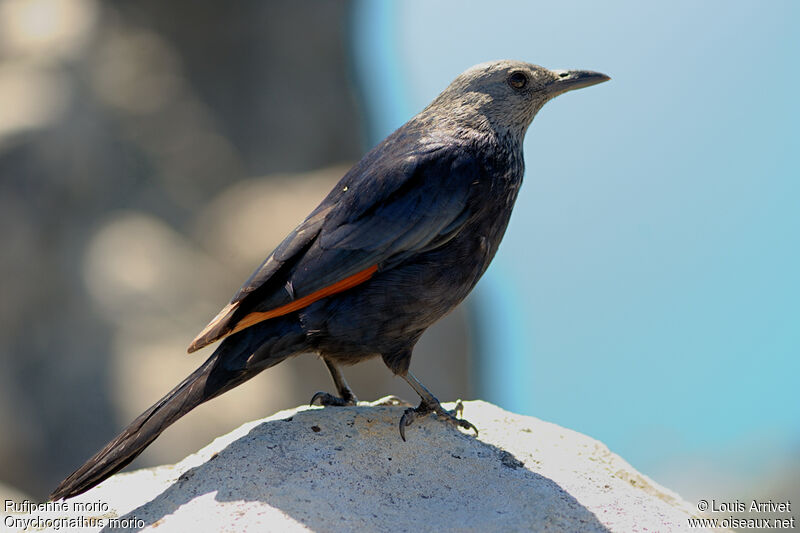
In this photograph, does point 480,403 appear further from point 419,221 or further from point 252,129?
point 252,129

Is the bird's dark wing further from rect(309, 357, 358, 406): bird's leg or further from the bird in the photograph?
rect(309, 357, 358, 406): bird's leg

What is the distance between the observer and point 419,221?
3549mm

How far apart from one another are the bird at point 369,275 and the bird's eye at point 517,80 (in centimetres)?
40

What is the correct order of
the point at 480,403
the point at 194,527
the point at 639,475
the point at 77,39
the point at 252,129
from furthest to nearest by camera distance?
the point at 252,129 < the point at 77,39 < the point at 480,403 < the point at 639,475 < the point at 194,527

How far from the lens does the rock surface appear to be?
→ 3.14 meters

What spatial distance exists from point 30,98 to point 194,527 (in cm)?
798

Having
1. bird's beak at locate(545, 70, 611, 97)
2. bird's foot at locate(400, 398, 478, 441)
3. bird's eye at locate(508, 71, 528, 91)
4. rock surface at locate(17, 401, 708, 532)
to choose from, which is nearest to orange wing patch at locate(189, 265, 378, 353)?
rock surface at locate(17, 401, 708, 532)

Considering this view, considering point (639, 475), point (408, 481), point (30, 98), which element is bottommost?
point (639, 475)

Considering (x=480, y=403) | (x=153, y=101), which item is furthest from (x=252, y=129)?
(x=480, y=403)

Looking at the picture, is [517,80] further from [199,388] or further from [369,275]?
[199,388]

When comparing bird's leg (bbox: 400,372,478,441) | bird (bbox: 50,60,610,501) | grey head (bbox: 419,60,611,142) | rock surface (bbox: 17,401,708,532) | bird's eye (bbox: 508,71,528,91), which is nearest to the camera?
rock surface (bbox: 17,401,708,532)

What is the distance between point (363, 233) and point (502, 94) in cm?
114

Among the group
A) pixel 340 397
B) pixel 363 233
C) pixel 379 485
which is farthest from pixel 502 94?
pixel 379 485

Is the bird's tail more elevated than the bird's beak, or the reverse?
the bird's beak
